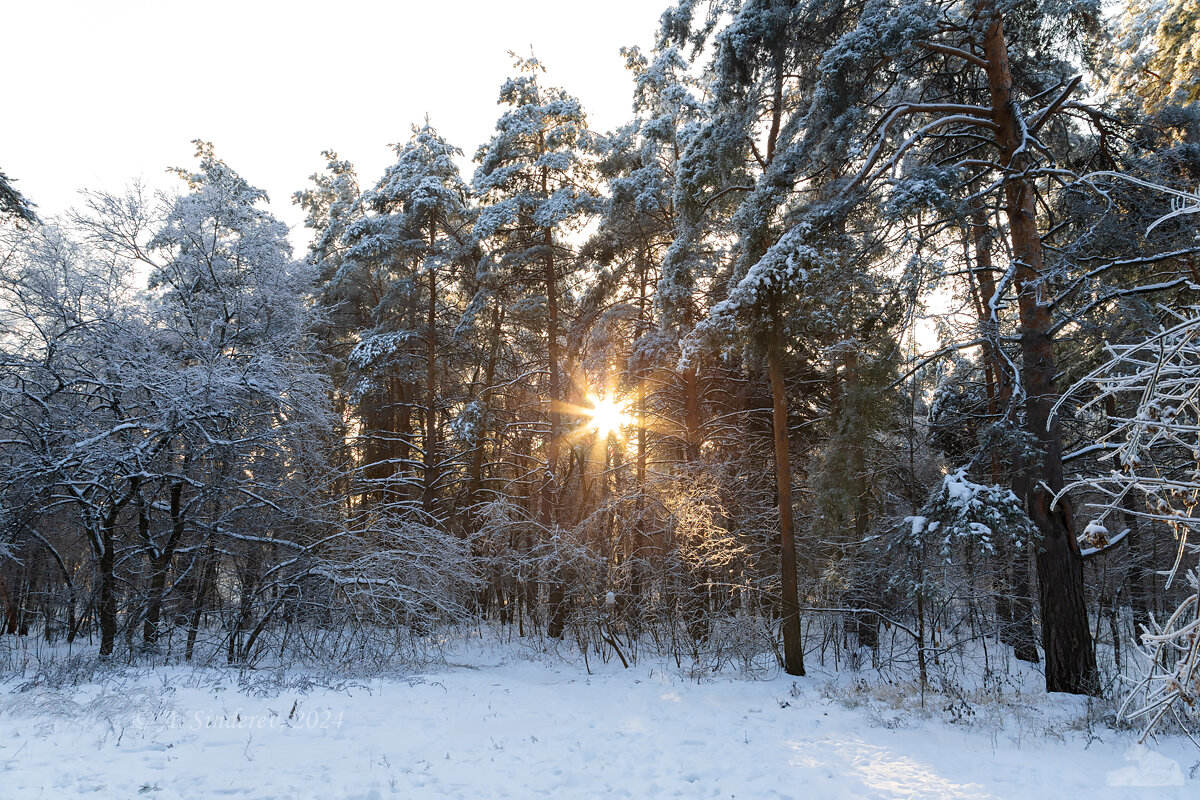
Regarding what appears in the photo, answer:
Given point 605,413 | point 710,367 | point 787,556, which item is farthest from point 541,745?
point 710,367

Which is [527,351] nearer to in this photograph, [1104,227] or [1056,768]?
[1104,227]

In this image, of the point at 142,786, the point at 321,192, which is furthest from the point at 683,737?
the point at 321,192

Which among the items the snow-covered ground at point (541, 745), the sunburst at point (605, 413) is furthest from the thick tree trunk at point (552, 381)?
the snow-covered ground at point (541, 745)

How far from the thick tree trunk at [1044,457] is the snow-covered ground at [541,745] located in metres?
0.56

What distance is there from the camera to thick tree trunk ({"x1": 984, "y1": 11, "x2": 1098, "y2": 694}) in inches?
316

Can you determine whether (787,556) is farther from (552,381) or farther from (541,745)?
(552,381)

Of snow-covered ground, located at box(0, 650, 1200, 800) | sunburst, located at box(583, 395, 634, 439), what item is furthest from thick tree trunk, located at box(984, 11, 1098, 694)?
sunburst, located at box(583, 395, 634, 439)

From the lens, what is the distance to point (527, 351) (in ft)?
62.9

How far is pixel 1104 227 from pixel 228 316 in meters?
14.9

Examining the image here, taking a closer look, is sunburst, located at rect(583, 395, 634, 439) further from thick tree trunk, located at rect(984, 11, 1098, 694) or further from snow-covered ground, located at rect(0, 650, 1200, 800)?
thick tree trunk, located at rect(984, 11, 1098, 694)

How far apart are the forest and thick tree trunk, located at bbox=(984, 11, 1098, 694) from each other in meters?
0.05

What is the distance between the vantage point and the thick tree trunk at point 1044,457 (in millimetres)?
8039

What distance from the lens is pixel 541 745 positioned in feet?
24.6

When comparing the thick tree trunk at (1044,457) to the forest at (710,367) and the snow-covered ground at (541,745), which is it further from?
the snow-covered ground at (541,745)
